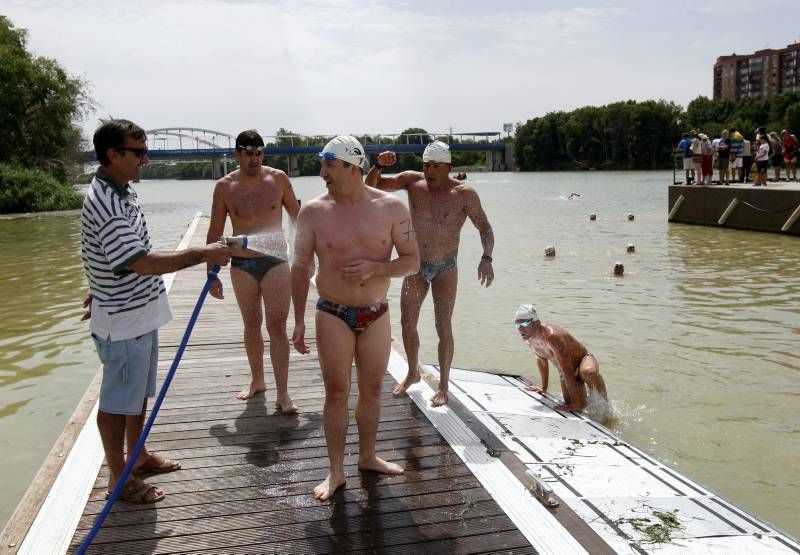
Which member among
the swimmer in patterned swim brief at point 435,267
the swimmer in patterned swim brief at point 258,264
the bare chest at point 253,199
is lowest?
the swimmer in patterned swim brief at point 435,267

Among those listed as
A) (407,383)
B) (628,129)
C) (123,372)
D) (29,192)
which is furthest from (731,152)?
(628,129)

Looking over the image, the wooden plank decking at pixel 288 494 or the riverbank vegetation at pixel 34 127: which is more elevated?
the riverbank vegetation at pixel 34 127

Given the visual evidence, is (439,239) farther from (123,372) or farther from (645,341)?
(645,341)

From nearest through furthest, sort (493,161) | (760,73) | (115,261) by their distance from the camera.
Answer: (115,261)
(493,161)
(760,73)

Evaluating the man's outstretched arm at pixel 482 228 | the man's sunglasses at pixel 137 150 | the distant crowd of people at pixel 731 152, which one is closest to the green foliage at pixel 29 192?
the distant crowd of people at pixel 731 152

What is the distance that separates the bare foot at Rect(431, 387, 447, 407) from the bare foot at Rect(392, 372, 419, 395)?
1.01 ft

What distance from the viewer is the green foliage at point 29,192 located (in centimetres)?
3812

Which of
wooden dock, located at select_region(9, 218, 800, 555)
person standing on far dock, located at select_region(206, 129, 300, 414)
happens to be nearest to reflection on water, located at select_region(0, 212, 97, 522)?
wooden dock, located at select_region(9, 218, 800, 555)

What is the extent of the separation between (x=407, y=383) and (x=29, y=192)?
3877 centimetres

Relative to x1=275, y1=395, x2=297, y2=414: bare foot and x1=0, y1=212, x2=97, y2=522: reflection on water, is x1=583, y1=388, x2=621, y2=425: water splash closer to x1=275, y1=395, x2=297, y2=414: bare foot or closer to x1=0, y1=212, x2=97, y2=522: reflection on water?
x1=275, y1=395, x2=297, y2=414: bare foot

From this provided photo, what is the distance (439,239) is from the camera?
18.0 feet

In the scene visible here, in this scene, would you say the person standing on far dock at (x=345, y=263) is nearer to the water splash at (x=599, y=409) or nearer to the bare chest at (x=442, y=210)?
the bare chest at (x=442, y=210)

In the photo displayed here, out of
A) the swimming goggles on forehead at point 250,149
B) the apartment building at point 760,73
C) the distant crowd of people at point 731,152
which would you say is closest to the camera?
the swimming goggles on forehead at point 250,149

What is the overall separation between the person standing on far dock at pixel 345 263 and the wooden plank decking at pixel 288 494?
0.28 meters
